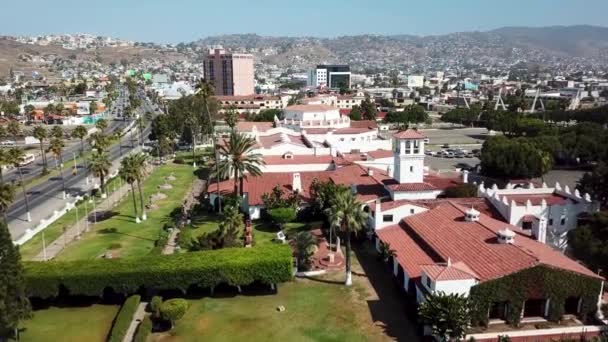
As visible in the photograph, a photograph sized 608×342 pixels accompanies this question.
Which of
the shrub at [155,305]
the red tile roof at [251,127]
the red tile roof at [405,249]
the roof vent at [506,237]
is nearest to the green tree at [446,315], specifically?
the red tile roof at [405,249]

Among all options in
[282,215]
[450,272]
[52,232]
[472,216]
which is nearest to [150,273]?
[282,215]

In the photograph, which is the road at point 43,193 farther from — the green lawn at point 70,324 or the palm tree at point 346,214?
the palm tree at point 346,214

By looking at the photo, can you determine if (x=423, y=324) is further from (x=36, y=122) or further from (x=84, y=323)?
(x=36, y=122)

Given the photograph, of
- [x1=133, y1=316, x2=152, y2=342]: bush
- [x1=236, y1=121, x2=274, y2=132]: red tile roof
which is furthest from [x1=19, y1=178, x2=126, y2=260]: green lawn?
[x1=236, y1=121, x2=274, y2=132]: red tile roof

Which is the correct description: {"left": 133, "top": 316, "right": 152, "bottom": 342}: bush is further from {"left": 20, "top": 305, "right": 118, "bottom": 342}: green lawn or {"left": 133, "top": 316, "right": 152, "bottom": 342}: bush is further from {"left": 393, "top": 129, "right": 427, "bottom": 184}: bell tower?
{"left": 393, "top": 129, "right": 427, "bottom": 184}: bell tower

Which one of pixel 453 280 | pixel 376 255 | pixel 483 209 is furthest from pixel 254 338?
pixel 483 209

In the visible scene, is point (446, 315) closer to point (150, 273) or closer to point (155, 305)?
point (155, 305)
